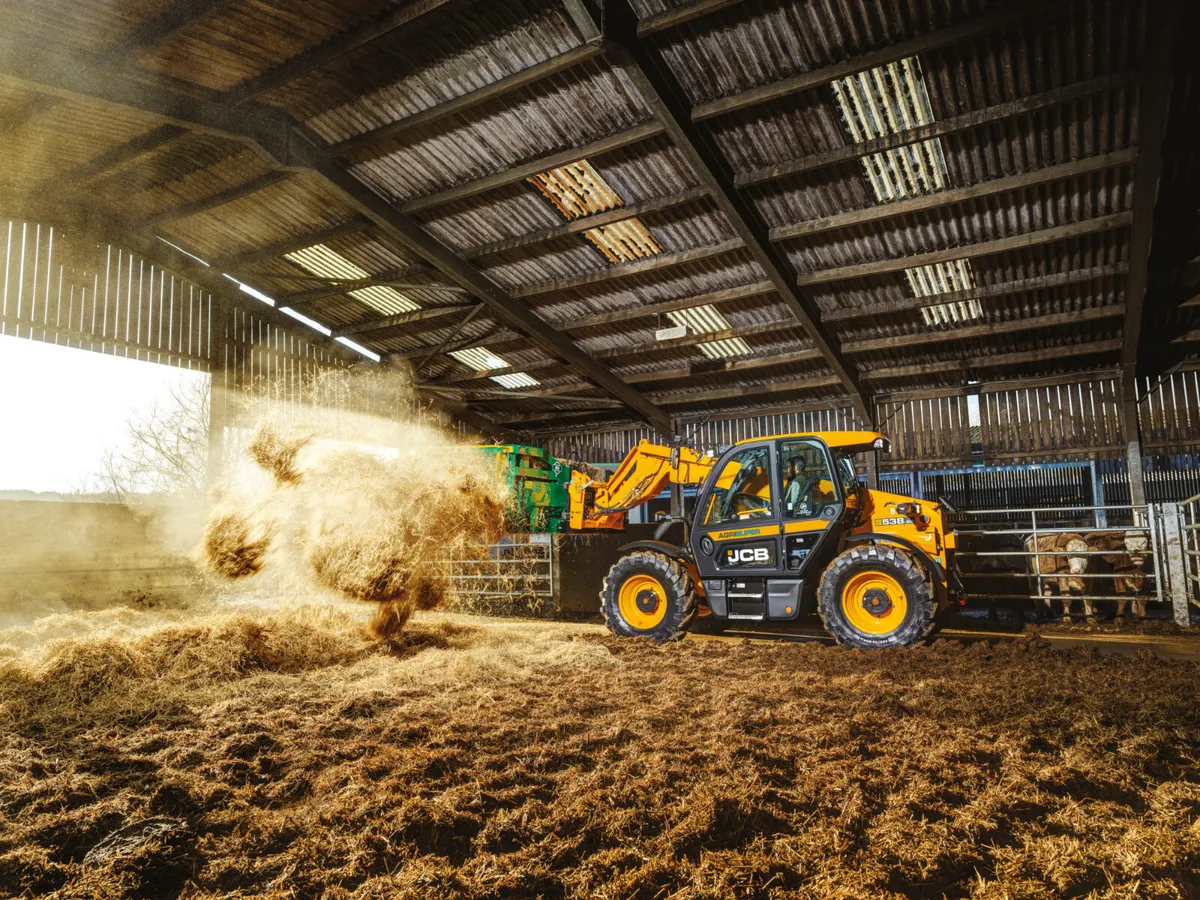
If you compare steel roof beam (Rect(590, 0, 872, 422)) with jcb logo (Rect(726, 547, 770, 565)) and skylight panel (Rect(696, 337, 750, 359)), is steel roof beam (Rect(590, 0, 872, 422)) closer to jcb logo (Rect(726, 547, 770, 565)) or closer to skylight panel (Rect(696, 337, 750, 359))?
skylight panel (Rect(696, 337, 750, 359))

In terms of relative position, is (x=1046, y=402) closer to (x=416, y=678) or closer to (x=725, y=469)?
(x=725, y=469)

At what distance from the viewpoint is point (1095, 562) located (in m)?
9.65

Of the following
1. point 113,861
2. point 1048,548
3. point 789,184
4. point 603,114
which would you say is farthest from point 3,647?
point 1048,548

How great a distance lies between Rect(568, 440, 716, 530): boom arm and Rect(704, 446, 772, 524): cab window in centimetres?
178

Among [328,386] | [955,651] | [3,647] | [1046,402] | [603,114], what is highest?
[603,114]

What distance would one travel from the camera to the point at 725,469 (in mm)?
8008

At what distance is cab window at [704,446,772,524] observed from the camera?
7.89 meters

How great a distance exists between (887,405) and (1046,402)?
3.02 m

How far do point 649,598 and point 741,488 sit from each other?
1.76 m

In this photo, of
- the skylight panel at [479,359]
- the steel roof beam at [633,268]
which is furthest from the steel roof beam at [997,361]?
the skylight panel at [479,359]

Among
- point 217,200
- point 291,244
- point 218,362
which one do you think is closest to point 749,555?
point 291,244

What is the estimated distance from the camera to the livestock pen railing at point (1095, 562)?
8.42 metres

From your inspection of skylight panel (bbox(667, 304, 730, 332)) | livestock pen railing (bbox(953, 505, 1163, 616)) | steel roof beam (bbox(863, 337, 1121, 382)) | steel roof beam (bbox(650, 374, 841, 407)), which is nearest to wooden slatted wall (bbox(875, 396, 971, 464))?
steel roof beam (bbox(863, 337, 1121, 382))

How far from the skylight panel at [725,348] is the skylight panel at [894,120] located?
4.67 metres
